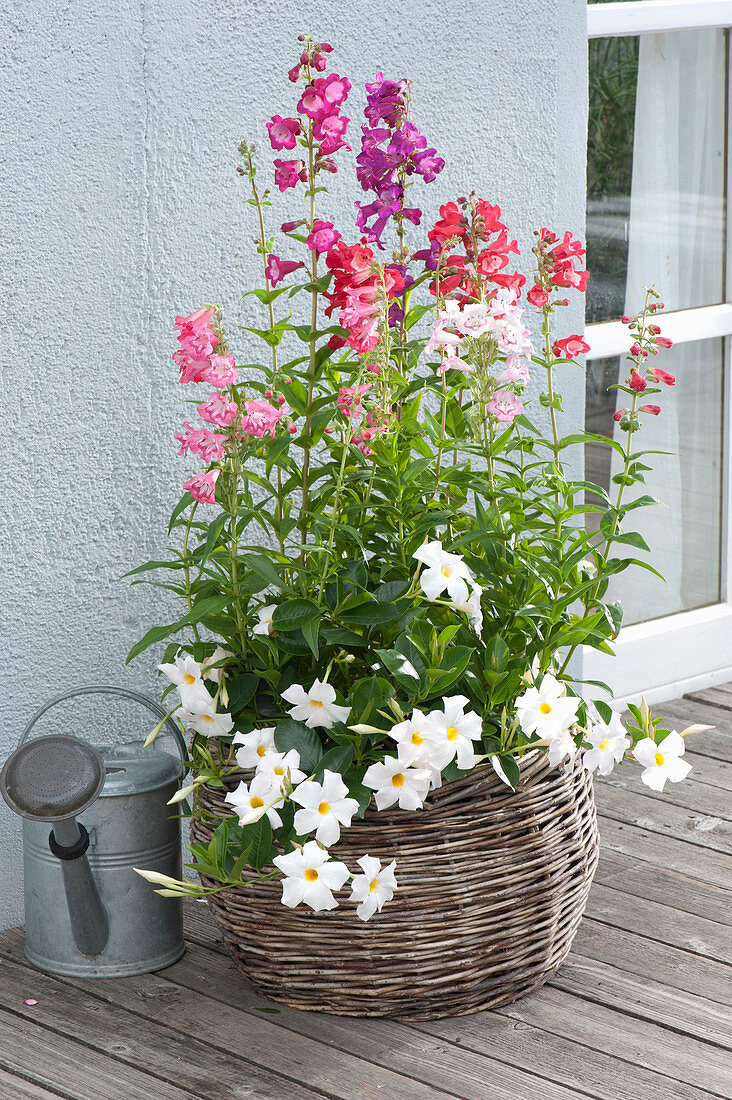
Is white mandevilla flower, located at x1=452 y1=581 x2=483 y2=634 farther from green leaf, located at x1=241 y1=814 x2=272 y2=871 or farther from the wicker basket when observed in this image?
green leaf, located at x1=241 y1=814 x2=272 y2=871

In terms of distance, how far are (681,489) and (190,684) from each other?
182 cm

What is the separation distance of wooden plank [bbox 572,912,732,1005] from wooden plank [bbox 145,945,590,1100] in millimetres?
318

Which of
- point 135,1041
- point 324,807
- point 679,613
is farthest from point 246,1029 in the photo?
point 679,613

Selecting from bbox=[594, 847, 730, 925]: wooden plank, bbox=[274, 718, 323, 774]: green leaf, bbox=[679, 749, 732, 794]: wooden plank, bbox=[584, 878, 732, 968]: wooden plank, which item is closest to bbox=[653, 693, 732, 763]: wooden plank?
bbox=[679, 749, 732, 794]: wooden plank

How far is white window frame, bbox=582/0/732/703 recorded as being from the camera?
2.90 m

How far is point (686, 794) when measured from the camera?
8.69ft

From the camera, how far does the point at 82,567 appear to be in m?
2.12

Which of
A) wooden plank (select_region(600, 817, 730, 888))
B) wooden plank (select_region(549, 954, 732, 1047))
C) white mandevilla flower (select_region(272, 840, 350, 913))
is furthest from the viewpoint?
wooden plank (select_region(600, 817, 730, 888))

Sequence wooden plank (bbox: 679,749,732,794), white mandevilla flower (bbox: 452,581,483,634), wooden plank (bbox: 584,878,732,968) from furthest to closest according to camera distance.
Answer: wooden plank (bbox: 679,749,732,794) → wooden plank (bbox: 584,878,732,968) → white mandevilla flower (bbox: 452,581,483,634)

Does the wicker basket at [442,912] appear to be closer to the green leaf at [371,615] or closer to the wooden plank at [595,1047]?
the wooden plank at [595,1047]

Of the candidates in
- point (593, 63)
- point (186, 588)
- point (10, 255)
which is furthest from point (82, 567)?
point (593, 63)

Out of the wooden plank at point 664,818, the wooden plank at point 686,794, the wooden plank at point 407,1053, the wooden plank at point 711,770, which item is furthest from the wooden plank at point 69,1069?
the wooden plank at point 711,770

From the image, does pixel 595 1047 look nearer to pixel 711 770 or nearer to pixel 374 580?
pixel 374 580

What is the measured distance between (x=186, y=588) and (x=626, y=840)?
1.07 m
